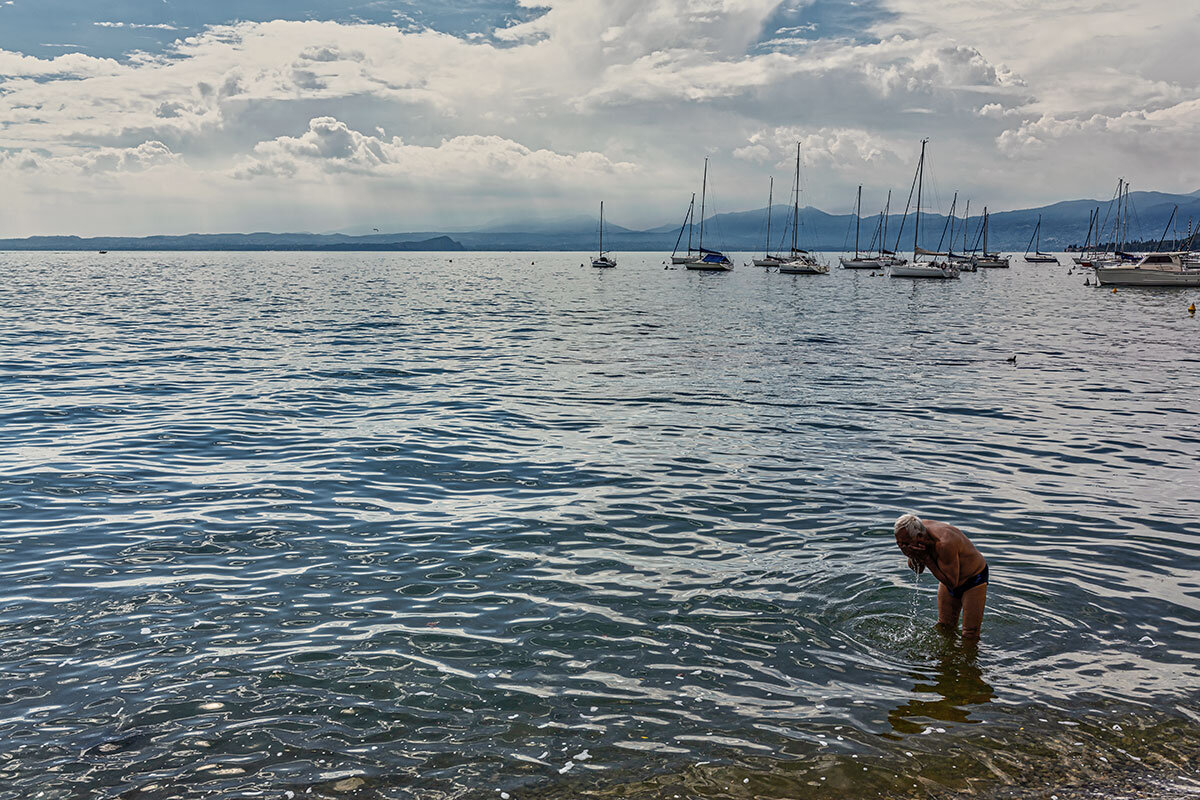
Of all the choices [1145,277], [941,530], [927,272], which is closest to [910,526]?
[941,530]

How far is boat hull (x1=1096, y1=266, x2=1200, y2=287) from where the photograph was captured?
108m

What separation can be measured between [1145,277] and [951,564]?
407 ft

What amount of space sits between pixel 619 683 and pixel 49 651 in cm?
722

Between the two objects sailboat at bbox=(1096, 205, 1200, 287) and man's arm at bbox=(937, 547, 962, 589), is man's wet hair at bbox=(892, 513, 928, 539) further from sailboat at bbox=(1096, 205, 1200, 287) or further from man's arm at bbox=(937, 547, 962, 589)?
sailboat at bbox=(1096, 205, 1200, 287)

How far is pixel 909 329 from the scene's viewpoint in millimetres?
59469

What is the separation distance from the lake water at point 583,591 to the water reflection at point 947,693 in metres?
0.04

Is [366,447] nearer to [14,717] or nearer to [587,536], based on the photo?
[587,536]

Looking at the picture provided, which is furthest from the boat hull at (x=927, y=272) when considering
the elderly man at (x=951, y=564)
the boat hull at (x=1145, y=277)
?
the elderly man at (x=951, y=564)

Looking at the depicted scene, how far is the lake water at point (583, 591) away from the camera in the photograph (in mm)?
8852

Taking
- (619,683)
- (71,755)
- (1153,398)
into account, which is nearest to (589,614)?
(619,683)

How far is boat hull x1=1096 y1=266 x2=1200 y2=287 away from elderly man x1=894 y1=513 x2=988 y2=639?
120 meters

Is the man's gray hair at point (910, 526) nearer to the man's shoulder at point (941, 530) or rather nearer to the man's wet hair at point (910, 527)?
the man's wet hair at point (910, 527)

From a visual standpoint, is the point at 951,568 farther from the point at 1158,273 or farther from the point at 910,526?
the point at 1158,273

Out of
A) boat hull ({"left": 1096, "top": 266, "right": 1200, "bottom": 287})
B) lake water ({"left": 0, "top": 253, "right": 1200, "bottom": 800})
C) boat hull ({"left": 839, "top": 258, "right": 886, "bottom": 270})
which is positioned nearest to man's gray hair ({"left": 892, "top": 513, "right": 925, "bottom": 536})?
lake water ({"left": 0, "top": 253, "right": 1200, "bottom": 800})
